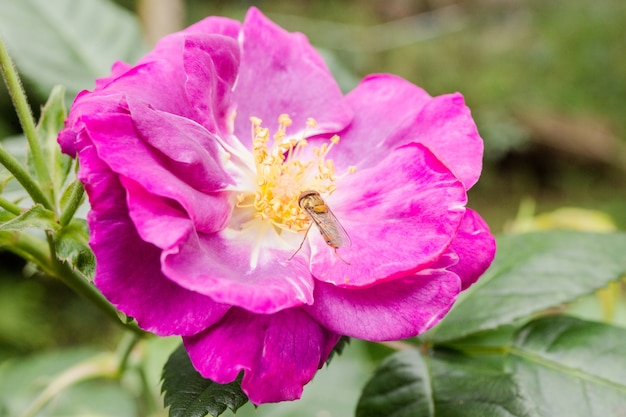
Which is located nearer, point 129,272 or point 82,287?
point 129,272

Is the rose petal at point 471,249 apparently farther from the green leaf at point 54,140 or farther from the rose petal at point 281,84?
the green leaf at point 54,140

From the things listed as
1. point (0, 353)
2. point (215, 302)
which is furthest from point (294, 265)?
Answer: point (0, 353)

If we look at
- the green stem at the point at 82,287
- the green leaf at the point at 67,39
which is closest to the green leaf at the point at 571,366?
the green stem at the point at 82,287

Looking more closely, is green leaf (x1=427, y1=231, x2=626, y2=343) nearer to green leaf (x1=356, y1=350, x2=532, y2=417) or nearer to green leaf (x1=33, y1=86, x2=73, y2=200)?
green leaf (x1=356, y1=350, x2=532, y2=417)

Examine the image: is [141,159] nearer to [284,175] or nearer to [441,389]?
[284,175]

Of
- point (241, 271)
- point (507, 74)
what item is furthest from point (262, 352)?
point (507, 74)

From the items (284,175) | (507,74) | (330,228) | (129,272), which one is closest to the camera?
(129,272)
